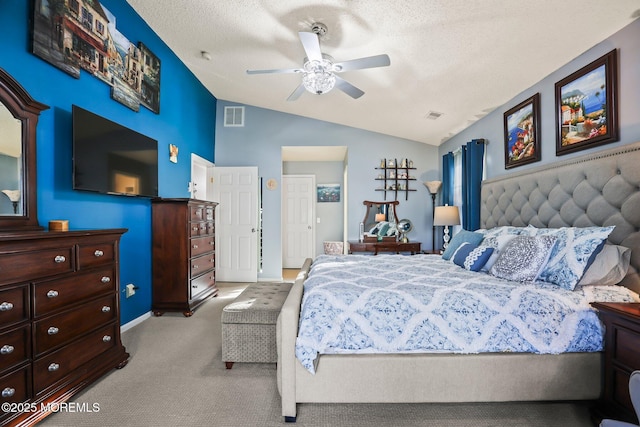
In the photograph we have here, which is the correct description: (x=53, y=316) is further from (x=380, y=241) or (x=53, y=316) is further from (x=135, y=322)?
(x=380, y=241)

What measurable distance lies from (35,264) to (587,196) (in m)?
3.63

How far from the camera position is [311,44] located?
2.26 m

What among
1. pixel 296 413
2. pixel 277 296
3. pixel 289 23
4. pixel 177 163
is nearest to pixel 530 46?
pixel 289 23

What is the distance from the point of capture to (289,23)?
276cm

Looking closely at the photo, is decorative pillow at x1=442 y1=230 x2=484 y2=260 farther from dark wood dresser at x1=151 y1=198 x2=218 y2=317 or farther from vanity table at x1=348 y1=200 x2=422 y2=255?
dark wood dresser at x1=151 y1=198 x2=218 y2=317

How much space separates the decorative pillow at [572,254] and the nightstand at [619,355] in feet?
1.00

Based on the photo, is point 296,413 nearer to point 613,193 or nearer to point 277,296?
point 277,296

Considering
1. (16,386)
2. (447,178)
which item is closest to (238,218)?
(447,178)

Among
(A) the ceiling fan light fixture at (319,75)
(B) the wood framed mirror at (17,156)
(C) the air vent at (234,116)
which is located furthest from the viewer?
(C) the air vent at (234,116)

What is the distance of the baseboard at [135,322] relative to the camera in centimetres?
296

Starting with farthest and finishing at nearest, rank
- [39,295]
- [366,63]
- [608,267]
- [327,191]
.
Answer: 1. [327,191]
2. [366,63]
3. [608,267]
4. [39,295]

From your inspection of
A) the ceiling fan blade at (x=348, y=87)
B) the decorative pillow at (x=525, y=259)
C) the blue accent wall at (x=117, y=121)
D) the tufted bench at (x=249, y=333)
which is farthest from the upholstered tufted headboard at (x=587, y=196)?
the blue accent wall at (x=117, y=121)

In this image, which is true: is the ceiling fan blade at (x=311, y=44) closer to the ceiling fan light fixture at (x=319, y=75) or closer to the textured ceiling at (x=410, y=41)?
the ceiling fan light fixture at (x=319, y=75)

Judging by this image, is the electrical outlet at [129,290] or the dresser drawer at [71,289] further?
the electrical outlet at [129,290]
